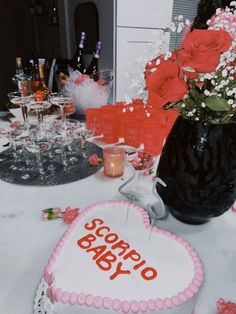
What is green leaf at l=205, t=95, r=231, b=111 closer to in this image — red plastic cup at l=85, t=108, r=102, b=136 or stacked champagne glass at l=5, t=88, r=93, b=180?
stacked champagne glass at l=5, t=88, r=93, b=180

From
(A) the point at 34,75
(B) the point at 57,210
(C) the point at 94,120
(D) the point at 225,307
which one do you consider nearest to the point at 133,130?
(C) the point at 94,120

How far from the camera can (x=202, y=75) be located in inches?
19.0

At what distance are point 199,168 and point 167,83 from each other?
211mm

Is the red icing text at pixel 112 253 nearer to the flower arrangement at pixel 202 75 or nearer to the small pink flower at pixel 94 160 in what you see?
the flower arrangement at pixel 202 75

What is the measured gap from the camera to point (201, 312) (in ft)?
1.44

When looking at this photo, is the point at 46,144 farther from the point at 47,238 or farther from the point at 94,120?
the point at 47,238

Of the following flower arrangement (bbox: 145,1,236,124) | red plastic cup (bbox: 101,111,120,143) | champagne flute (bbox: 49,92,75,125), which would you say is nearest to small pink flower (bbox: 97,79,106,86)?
champagne flute (bbox: 49,92,75,125)

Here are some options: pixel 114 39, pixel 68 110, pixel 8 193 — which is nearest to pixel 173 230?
pixel 8 193

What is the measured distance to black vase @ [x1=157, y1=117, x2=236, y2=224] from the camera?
1.75ft

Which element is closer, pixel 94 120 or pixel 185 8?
pixel 94 120

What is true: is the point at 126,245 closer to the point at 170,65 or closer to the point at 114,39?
the point at 170,65

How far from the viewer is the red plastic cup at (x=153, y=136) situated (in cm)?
99

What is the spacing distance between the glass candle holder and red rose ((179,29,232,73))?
1.57ft

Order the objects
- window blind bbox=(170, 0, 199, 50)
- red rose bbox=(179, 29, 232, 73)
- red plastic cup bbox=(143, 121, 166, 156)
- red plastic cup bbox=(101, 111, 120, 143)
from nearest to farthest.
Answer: red rose bbox=(179, 29, 232, 73)
red plastic cup bbox=(143, 121, 166, 156)
red plastic cup bbox=(101, 111, 120, 143)
window blind bbox=(170, 0, 199, 50)
